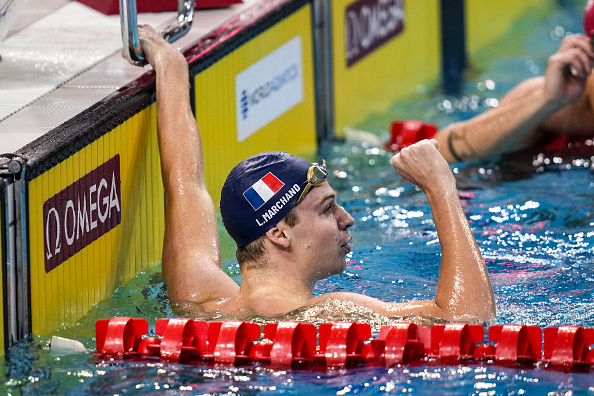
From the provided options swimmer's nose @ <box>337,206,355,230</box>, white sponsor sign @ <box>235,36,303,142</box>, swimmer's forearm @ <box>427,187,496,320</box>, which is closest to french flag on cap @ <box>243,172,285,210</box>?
swimmer's nose @ <box>337,206,355,230</box>

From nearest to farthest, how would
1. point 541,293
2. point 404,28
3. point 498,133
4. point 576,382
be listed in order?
point 576,382 < point 541,293 < point 498,133 < point 404,28

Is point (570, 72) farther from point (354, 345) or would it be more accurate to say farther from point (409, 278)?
point (354, 345)

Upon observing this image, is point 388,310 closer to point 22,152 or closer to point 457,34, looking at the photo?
point 22,152

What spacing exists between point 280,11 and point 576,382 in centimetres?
288

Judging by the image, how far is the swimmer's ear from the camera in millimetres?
2967

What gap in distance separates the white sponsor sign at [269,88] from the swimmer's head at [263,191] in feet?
5.28

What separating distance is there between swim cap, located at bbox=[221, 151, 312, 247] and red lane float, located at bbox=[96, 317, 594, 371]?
296 millimetres

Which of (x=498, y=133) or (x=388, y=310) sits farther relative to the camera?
(x=498, y=133)

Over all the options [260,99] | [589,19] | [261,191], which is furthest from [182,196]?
[589,19]

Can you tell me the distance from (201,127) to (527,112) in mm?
1372

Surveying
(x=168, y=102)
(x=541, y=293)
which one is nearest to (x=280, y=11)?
(x=168, y=102)

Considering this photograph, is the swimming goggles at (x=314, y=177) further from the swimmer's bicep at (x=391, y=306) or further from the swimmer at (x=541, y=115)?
the swimmer at (x=541, y=115)

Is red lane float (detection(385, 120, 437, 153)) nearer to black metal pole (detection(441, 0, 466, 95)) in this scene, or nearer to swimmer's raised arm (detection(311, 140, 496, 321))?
black metal pole (detection(441, 0, 466, 95))

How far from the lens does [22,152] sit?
3.03m
